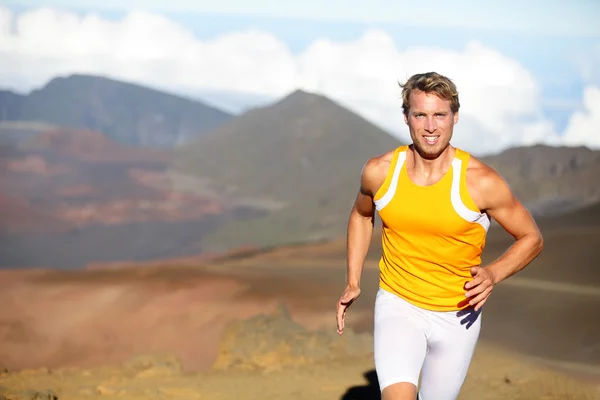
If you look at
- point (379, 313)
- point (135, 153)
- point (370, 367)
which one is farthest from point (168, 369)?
point (135, 153)

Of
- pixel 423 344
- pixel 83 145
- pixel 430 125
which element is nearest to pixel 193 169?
pixel 83 145

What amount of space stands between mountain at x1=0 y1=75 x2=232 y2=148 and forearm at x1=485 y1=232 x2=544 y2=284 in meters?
20.9

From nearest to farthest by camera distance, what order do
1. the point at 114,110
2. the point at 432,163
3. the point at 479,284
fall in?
the point at 479,284 < the point at 432,163 < the point at 114,110

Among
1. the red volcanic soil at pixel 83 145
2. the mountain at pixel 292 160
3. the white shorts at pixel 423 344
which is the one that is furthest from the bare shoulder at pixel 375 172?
the red volcanic soil at pixel 83 145

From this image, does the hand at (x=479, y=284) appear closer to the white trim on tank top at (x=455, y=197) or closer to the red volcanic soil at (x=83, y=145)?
the white trim on tank top at (x=455, y=197)

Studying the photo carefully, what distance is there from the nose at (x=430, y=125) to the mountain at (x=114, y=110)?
2081cm

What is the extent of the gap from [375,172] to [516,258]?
72 cm

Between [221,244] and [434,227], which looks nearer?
[434,227]

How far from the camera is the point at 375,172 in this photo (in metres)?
4.41

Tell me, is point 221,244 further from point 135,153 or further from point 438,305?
point 438,305

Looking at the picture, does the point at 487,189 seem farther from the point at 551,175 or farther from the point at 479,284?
the point at 551,175

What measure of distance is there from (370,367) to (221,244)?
16496 millimetres

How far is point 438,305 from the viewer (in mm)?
4336

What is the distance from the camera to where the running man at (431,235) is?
13.8ft
